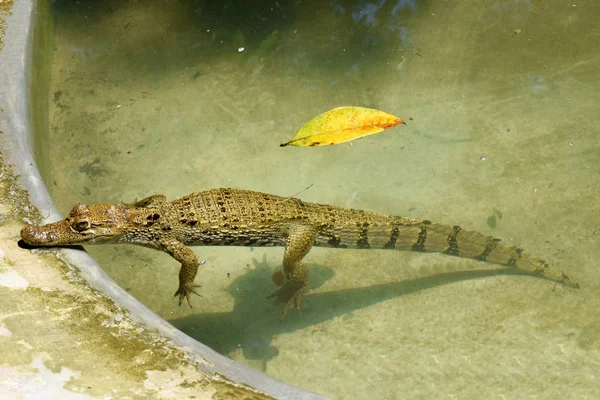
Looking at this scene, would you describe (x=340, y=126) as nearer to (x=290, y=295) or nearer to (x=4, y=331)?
(x=290, y=295)

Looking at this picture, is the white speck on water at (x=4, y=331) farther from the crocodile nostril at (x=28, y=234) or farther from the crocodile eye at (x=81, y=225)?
the crocodile eye at (x=81, y=225)

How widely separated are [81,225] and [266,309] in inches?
57.8

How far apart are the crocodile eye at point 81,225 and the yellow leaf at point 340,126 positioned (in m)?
1.64

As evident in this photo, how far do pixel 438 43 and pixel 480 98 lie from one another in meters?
0.74

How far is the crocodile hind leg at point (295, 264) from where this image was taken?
12.1ft

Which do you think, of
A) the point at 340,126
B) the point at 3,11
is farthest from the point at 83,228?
the point at 340,126

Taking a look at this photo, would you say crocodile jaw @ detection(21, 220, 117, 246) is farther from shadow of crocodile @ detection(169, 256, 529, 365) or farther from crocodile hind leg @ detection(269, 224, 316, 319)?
crocodile hind leg @ detection(269, 224, 316, 319)

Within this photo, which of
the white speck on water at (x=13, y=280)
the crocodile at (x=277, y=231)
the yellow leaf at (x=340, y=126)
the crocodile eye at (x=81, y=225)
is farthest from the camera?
the yellow leaf at (x=340, y=126)

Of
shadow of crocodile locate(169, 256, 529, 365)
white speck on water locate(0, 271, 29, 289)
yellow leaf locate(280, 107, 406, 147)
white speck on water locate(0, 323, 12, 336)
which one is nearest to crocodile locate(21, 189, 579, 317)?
shadow of crocodile locate(169, 256, 529, 365)

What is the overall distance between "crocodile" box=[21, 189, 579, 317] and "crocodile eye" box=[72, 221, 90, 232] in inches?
1.1

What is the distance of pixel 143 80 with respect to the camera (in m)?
4.85

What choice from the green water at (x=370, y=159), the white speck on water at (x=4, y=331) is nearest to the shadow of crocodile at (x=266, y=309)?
the green water at (x=370, y=159)

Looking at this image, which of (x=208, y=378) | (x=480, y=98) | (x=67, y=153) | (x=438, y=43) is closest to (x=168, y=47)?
(x=67, y=153)

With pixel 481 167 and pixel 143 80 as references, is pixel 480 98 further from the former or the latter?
pixel 143 80
